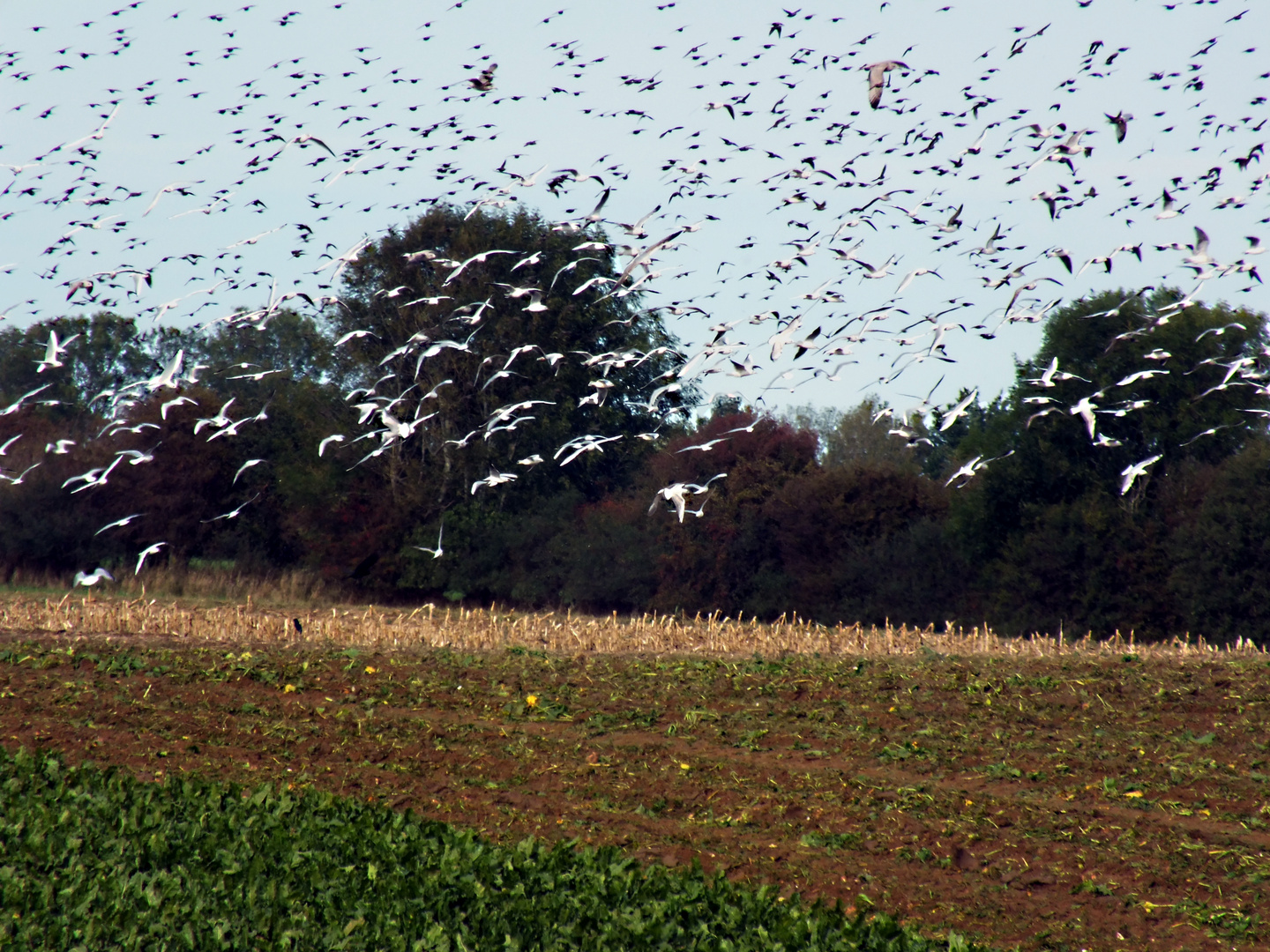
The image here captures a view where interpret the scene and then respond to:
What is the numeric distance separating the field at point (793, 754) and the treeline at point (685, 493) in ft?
43.5

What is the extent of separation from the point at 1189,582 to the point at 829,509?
10.9m

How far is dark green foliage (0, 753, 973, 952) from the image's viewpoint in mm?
6824

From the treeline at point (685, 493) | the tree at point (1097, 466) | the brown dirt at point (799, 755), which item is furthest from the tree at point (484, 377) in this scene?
the brown dirt at point (799, 755)

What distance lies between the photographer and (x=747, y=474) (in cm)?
4075

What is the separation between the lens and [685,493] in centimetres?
3984

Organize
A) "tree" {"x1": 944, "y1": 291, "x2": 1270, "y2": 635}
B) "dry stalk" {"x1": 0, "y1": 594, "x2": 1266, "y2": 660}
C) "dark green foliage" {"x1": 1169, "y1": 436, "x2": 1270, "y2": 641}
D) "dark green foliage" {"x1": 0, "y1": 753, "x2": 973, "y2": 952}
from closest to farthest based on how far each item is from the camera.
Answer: "dark green foliage" {"x1": 0, "y1": 753, "x2": 973, "y2": 952}, "dry stalk" {"x1": 0, "y1": 594, "x2": 1266, "y2": 660}, "dark green foliage" {"x1": 1169, "y1": 436, "x2": 1270, "y2": 641}, "tree" {"x1": 944, "y1": 291, "x2": 1270, "y2": 635}

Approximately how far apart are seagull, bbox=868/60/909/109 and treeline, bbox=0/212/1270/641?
15.8 metres

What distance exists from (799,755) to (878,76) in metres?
7.44

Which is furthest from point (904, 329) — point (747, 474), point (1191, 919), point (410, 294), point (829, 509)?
point (410, 294)

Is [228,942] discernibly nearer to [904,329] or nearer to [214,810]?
[214,810]

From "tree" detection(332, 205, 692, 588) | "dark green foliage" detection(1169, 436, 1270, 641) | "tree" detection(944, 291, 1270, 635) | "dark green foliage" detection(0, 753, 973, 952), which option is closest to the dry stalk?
"dark green foliage" detection(1169, 436, 1270, 641)

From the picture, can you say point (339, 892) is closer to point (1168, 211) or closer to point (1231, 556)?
point (1168, 211)

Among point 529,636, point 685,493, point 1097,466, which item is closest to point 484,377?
point 685,493

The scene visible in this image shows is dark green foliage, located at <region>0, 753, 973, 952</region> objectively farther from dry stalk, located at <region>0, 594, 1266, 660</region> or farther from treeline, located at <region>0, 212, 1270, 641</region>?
treeline, located at <region>0, 212, 1270, 641</region>
